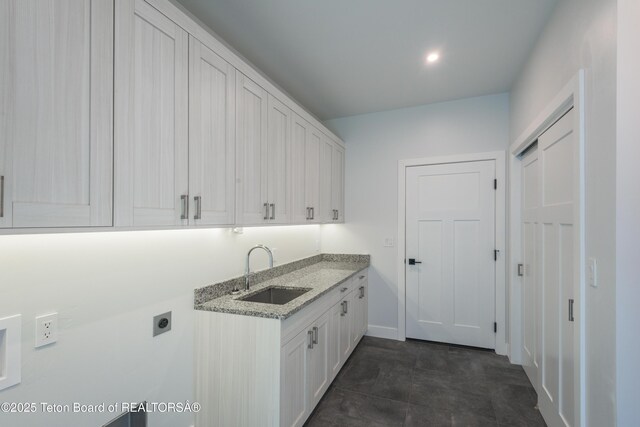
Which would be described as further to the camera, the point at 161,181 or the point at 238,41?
the point at 238,41

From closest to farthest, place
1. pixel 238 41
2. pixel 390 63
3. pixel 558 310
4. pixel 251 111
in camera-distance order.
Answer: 1. pixel 558 310
2. pixel 251 111
3. pixel 238 41
4. pixel 390 63

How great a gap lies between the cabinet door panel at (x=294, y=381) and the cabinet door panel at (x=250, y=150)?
33.1 inches

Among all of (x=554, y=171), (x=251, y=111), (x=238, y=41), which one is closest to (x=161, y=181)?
(x=251, y=111)

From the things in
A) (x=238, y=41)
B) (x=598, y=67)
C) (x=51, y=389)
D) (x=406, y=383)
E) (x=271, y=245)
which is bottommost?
(x=406, y=383)

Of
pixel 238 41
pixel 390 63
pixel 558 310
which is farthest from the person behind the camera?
pixel 390 63

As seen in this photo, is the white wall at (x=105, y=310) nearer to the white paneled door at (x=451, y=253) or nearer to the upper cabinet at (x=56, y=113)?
the upper cabinet at (x=56, y=113)

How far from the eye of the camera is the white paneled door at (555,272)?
1652 mm

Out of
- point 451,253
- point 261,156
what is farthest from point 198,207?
point 451,253

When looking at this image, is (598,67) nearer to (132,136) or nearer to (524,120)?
(524,120)

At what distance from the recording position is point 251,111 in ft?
6.53

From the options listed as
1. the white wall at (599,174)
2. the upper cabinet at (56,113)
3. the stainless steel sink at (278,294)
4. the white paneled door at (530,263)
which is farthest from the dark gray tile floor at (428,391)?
the upper cabinet at (56,113)

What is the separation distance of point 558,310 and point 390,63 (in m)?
2.18

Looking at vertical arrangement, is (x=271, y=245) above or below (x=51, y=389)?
above

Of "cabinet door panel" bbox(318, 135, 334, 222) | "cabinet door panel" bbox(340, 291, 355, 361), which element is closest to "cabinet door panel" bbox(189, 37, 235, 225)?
"cabinet door panel" bbox(318, 135, 334, 222)
